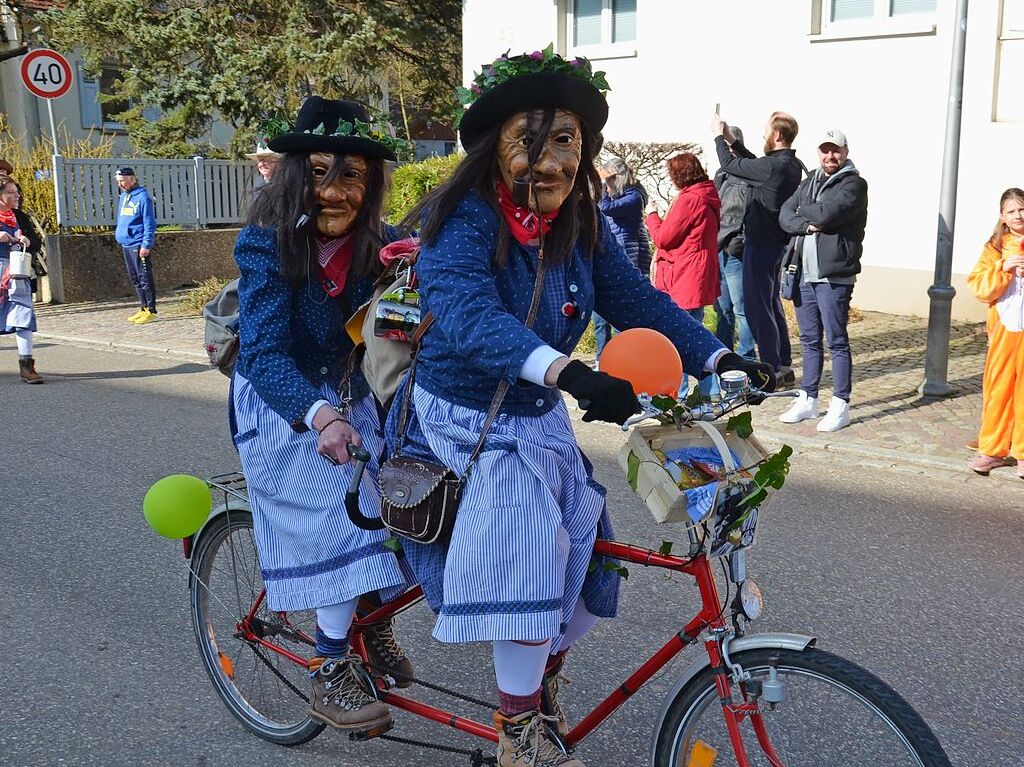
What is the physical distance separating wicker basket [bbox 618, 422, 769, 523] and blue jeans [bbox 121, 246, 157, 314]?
40.1ft

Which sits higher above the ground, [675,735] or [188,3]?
[188,3]

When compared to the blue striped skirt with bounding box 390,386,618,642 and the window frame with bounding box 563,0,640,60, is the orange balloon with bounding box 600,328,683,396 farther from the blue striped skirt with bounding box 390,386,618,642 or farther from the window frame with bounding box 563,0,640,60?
the window frame with bounding box 563,0,640,60

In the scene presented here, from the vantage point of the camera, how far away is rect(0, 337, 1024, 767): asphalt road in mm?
3578

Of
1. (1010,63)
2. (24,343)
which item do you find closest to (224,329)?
(24,343)

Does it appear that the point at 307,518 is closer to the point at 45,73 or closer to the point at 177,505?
the point at 177,505

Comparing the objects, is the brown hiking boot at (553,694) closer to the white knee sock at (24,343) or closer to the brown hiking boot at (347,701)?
the brown hiking boot at (347,701)

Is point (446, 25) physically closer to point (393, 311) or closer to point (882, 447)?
point (882, 447)

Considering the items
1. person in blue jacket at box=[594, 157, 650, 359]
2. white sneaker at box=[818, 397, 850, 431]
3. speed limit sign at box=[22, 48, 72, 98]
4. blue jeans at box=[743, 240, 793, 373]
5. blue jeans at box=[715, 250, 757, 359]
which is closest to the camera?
white sneaker at box=[818, 397, 850, 431]

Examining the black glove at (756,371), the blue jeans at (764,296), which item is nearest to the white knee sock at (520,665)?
the black glove at (756,371)

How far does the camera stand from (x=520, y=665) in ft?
8.86

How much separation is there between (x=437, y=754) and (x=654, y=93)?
1241 centimetres

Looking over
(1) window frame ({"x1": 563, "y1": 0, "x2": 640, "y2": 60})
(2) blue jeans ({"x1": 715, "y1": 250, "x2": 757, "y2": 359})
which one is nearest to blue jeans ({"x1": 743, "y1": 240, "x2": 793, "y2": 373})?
(2) blue jeans ({"x1": 715, "y1": 250, "x2": 757, "y2": 359})

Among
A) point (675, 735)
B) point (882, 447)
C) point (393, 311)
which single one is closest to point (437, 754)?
point (675, 735)

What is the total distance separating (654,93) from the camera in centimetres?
1471
